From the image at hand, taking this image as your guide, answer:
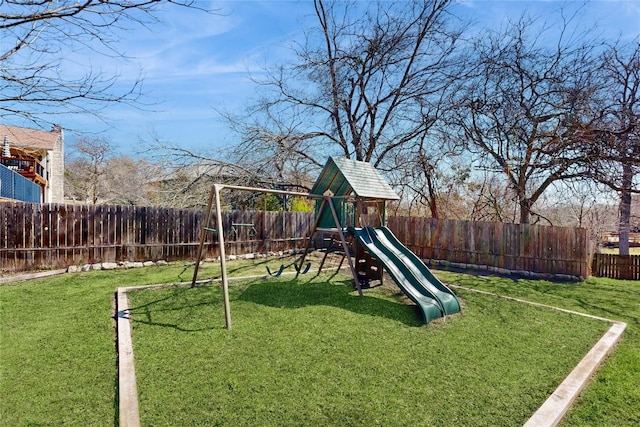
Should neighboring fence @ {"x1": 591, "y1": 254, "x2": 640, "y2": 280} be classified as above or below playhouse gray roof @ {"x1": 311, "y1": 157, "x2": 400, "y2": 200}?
below

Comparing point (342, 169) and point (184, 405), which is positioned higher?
point (342, 169)

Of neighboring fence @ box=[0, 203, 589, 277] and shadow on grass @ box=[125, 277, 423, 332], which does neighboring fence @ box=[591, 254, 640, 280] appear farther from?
shadow on grass @ box=[125, 277, 423, 332]

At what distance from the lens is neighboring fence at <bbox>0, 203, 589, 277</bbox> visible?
25.2 feet

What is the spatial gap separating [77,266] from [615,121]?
544 inches

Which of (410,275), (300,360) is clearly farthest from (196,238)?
(300,360)

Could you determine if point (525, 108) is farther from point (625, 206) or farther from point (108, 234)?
point (108, 234)

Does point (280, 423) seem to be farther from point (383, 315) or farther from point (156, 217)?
point (156, 217)

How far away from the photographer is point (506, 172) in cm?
1114

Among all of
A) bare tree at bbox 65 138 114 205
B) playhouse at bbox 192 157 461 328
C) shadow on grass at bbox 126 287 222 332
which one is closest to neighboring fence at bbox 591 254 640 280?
playhouse at bbox 192 157 461 328

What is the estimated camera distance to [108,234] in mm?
8703

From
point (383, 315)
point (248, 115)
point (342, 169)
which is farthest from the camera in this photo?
point (248, 115)

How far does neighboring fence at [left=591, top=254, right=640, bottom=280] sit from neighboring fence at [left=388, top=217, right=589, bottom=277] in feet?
6.30

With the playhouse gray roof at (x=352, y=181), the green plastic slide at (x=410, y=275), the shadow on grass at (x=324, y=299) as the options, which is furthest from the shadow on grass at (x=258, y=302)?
the playhouse gray roof at (x=352, y=181)

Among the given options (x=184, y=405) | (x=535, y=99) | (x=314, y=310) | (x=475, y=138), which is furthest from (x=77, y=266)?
(x=535, y=99)
